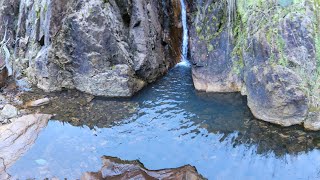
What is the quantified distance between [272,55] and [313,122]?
2.16m

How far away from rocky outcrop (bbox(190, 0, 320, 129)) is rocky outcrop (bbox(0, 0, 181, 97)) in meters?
2.90

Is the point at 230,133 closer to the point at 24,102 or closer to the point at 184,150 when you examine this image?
the point at 184,150

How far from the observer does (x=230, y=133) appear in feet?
28.9

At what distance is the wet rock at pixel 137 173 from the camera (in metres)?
7.13

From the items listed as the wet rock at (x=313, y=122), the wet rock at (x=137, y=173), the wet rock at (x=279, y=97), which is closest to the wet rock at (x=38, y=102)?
the wet rock at (x=137, y=173)

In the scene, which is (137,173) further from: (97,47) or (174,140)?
(97,47)

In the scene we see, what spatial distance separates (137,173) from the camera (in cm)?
724

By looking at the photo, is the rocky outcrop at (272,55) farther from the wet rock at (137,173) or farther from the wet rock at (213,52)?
the wet rock at (137,173)

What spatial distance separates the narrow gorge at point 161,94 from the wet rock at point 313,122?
0.02 m

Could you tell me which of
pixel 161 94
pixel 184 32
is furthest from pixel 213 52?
pixel 184 32

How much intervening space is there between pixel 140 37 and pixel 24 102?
4.80m

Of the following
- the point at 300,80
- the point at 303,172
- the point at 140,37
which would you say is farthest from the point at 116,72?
the point at 303,172

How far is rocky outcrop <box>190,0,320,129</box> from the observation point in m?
8.83

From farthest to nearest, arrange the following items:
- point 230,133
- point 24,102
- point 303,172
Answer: point 24,102, point 230,133, point 303,172
